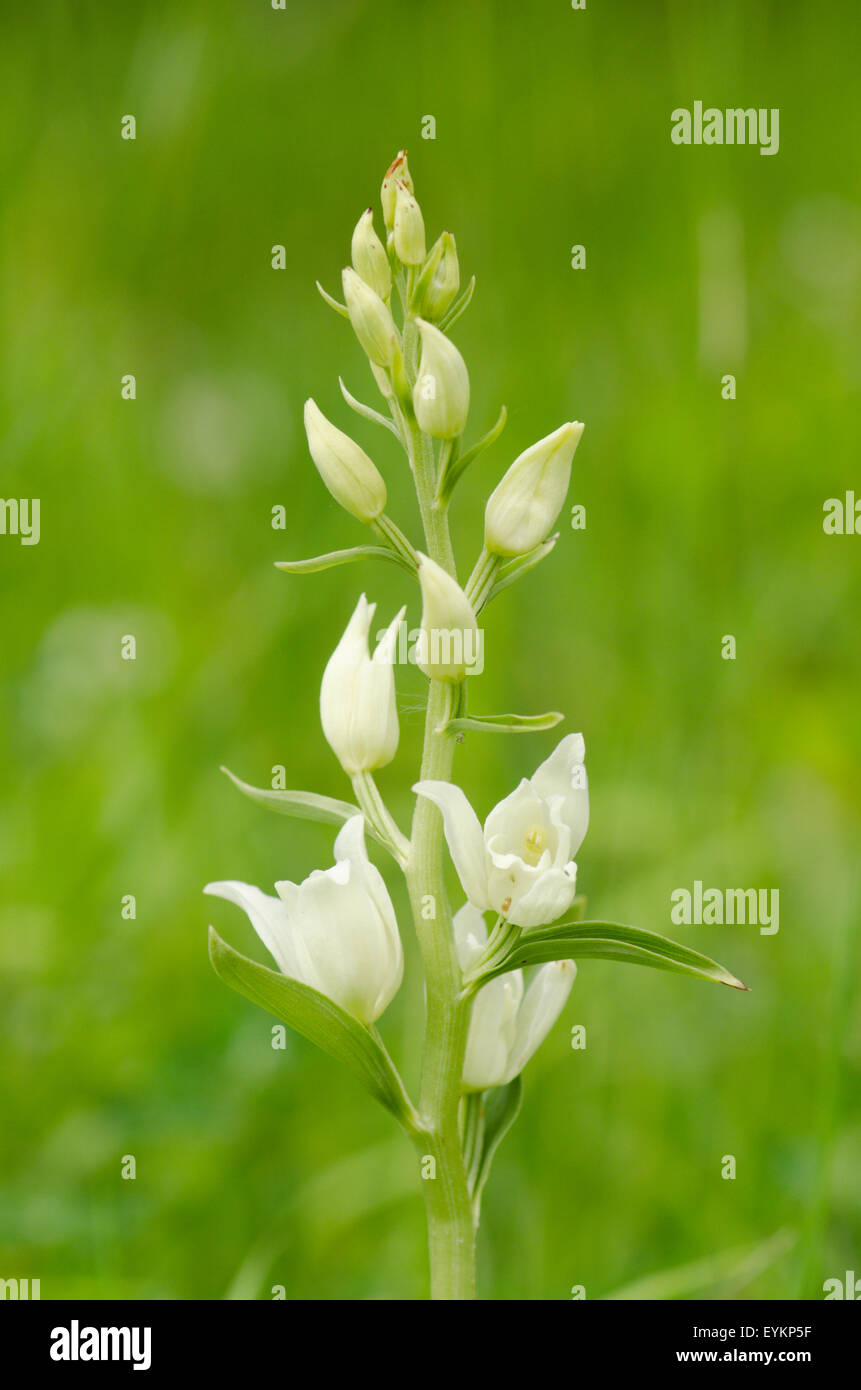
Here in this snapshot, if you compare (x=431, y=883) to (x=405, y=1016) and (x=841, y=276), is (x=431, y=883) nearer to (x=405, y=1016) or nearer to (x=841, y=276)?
(x=405, y=1016)

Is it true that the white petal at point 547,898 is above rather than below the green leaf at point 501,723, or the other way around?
below
